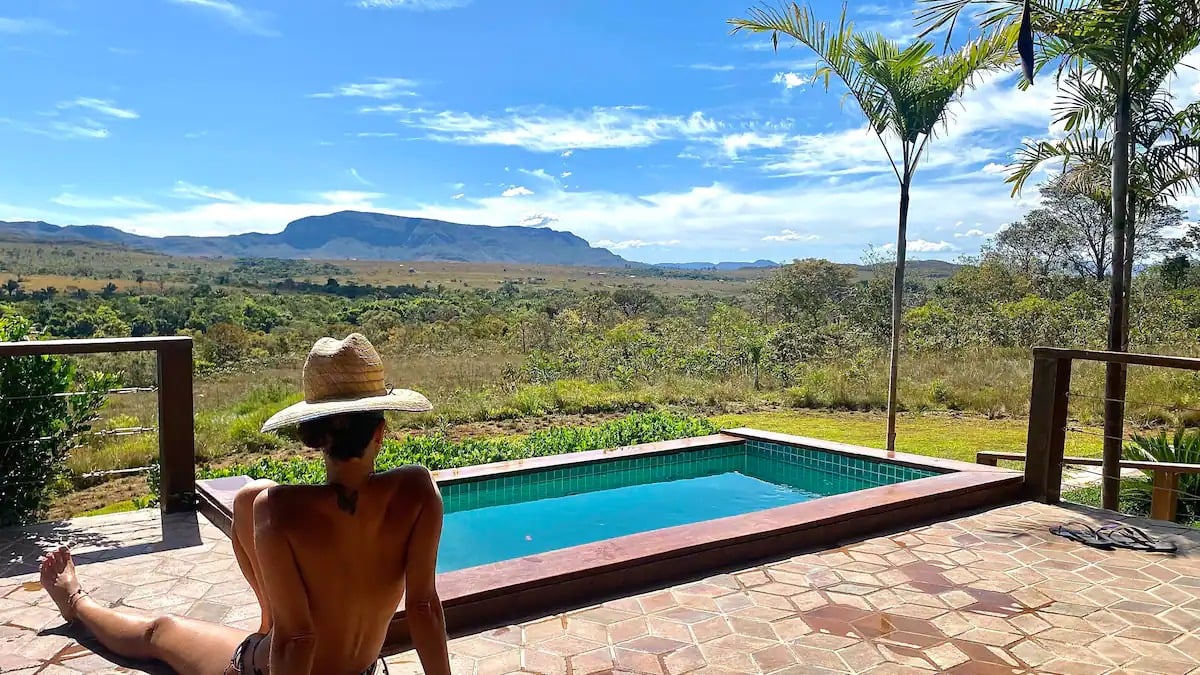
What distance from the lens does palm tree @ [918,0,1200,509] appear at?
15.5 ft

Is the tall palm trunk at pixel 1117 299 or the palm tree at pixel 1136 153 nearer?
the tall palm trunk at pixel 1117 299

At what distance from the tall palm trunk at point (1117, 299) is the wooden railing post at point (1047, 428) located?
38 cm

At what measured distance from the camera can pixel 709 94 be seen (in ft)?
58.9

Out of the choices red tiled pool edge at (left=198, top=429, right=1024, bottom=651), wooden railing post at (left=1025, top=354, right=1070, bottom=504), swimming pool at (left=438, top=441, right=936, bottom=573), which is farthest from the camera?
swimming pool at (left=438, top=441, right=936, bottom=573)

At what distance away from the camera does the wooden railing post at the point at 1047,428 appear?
4699 mm

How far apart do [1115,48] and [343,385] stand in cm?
544

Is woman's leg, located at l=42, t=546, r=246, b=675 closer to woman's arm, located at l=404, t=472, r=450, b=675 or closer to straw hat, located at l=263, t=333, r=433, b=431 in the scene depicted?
woman's arm, located at l=404, t=472, r=450, b=675

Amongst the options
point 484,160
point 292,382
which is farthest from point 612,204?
point 292,382

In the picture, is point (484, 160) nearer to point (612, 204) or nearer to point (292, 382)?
point (612, 204)

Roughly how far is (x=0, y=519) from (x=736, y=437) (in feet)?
18.4

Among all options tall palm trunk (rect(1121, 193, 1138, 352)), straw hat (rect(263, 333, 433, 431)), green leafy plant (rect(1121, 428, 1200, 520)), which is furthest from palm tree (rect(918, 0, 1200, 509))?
straw hat (rect(263, 333, 433, 431))

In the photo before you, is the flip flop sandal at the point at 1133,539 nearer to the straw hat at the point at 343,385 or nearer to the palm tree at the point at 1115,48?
the palm tree at the point at 1115,48

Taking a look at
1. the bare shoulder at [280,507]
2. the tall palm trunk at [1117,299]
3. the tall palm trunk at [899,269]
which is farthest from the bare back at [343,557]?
the tall palm trunk at [899,269]

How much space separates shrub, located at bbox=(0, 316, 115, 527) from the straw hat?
345cm
